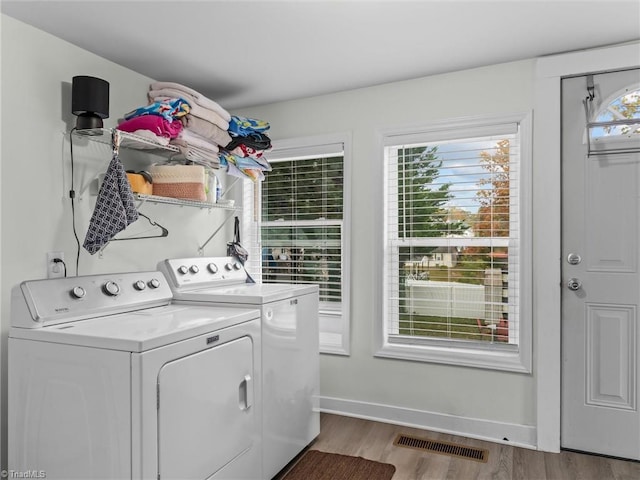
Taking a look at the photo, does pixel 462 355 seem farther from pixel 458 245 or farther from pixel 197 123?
pixel 197 123

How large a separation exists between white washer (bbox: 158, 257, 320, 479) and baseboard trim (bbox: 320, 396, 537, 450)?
422 mm

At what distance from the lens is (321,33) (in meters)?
2.20

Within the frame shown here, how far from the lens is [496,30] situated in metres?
2.19

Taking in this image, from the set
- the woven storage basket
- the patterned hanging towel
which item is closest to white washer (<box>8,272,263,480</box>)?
the patterned hanging towel

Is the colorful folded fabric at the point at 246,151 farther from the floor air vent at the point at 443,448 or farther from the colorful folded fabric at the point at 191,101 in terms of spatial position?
the floor air vent at the point at 443,448

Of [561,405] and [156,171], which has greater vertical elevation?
[156,171]

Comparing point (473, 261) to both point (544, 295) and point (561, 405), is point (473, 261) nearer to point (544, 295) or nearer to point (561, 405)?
point (544, 295)

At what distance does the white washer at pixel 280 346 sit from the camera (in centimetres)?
215

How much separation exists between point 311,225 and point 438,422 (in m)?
1.55

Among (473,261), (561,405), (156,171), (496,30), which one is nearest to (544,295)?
(473,261)

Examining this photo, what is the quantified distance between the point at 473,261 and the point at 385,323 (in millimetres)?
696

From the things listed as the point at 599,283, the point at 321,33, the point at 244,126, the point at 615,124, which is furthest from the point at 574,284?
the point at 244,126

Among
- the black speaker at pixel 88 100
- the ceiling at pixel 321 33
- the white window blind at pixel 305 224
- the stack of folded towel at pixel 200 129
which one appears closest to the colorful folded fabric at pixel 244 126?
the stack of folded towel at pixel 200 129

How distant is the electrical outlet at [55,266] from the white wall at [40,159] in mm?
24
